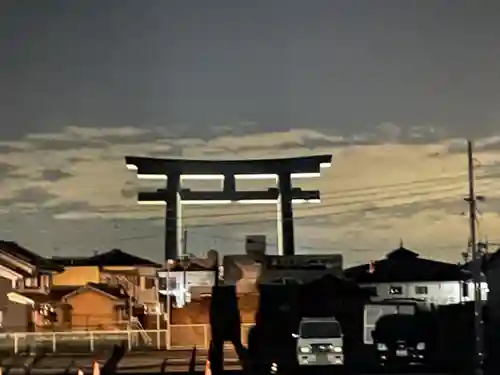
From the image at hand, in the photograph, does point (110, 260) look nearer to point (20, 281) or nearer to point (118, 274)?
point (118, 274)

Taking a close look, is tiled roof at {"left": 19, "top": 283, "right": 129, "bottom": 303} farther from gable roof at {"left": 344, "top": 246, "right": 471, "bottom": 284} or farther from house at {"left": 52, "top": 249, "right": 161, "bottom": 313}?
gable roof at {"left": 344, "top": 246, "right": 471, "bottom": 284}

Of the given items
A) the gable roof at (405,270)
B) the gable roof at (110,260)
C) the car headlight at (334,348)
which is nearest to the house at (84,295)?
the gable roof at (110,260)

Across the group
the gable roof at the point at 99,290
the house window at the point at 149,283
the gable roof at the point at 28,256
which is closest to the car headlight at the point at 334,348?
the house window at the point at 149,283

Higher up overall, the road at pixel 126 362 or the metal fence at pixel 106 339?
the metal fence at pixel 106 339

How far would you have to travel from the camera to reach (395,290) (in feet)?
10.9

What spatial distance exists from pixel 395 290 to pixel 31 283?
1.31 meters

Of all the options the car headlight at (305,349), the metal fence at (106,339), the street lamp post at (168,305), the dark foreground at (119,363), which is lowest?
the dark foreground at (119,363)

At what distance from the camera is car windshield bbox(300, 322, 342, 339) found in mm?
3322

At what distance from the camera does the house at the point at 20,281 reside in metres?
3.29

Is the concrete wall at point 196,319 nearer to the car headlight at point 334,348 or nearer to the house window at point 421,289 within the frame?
the car headlight at point 334,348

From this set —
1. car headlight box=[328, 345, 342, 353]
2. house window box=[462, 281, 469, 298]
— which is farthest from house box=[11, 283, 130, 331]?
house window box=[462, 281, 469, 298]

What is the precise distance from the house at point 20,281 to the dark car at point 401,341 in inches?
46.7

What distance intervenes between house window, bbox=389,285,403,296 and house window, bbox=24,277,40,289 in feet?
4.16

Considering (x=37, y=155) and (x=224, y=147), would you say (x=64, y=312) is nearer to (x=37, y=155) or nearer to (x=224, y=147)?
(x=37, y=155)
